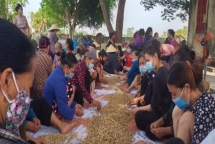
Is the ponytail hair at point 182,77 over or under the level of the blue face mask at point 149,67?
over

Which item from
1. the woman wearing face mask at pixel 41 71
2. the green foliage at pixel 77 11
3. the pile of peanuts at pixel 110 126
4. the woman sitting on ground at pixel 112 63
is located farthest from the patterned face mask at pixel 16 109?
the green foliage at pixel 77 11

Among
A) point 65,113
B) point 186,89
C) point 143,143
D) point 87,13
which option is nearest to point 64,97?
point 65,113

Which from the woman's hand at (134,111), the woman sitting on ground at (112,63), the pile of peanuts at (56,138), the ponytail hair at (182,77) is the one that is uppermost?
the ponytail hair at (182,77)

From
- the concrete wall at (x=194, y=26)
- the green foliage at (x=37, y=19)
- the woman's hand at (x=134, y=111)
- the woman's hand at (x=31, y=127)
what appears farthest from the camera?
the green foliage at (x=37, y=19)

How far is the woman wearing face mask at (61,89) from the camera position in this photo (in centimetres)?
358

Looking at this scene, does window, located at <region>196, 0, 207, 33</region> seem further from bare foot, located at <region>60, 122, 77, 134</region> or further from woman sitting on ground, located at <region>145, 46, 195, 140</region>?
bare foot, located at <region>60, 122, 77, 134</region>

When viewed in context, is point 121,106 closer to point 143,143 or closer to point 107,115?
point 107,115

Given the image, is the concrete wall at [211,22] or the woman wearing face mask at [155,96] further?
the concrete wall at [211,22]

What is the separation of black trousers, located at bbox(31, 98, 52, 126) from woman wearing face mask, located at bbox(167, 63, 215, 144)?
1589 millimetres

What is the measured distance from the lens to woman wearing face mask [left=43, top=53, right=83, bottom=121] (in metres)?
3.58

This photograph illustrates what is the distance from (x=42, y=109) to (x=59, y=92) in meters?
0.29

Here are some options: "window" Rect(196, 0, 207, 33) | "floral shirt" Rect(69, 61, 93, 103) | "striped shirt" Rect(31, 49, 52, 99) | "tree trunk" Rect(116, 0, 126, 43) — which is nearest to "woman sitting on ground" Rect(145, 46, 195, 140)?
"floral shirt" Rect(69, 61, 93, 103)

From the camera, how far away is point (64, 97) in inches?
142

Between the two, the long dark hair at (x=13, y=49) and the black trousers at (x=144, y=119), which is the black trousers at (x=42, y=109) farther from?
the long dark hair at (x=13, y=49)
